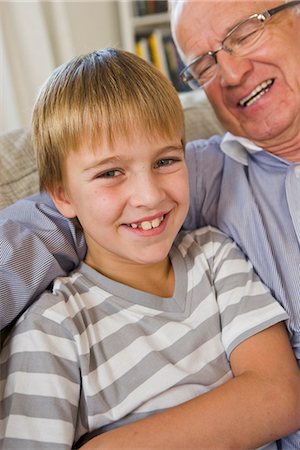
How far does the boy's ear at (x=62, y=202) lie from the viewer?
3.34ft

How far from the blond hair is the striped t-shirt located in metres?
0.27

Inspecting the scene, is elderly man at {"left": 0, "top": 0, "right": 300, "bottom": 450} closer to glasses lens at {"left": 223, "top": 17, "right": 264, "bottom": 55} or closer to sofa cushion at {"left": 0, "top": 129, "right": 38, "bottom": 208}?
glasses lens at {"left": 223, "top": 17, "right": 264, "bottom": 55}

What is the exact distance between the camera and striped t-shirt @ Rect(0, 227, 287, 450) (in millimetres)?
830

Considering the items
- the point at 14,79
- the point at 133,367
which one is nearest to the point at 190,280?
the point at 133,367

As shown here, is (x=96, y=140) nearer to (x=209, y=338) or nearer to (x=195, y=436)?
(x=209, y=338)

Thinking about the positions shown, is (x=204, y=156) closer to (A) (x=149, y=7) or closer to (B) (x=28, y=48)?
(B) (x=28, y=48)

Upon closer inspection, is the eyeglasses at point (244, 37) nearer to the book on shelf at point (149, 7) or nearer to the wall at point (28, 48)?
the wall at point (28, 48)

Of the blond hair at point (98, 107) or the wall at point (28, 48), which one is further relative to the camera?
the wall at point (28, 48)

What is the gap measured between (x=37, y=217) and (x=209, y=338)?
17.4 inches

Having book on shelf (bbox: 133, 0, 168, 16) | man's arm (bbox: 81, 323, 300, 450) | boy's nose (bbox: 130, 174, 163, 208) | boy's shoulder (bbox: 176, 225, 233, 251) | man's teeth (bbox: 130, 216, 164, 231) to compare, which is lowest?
man's arm (bbox: 81, 323, 300, 450)

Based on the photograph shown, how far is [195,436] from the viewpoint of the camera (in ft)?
2.80

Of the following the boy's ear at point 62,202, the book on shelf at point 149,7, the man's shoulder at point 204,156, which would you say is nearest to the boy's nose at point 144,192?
the boy's ear at point 62,202

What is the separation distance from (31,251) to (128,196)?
216 millimetres

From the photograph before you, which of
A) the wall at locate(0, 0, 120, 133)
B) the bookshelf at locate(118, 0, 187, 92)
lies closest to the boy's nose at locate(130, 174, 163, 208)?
the wall at locate(0, 0, 120, 133)
